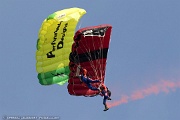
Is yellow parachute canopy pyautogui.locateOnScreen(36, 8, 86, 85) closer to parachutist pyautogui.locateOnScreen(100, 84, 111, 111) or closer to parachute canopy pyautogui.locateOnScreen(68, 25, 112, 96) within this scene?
parachute canopy pyautogui.locateOnScreen(68, 25, 112, 96)

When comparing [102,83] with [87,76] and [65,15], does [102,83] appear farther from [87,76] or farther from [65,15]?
[65,15]

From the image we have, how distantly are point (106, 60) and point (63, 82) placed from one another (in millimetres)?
2829

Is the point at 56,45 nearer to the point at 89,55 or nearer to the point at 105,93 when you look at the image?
the point at 89,55

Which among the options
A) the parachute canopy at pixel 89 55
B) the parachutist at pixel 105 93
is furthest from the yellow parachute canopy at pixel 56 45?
the parachutist at pixel 105 93

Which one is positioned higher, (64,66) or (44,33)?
(44,33)

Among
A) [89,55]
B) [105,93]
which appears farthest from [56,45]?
[105,93]

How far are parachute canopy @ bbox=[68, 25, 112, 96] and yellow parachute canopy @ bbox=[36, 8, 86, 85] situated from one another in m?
1.76

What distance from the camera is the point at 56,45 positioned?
37.0 meters

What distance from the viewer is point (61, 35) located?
36.9 metres

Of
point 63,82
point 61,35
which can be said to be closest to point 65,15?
point 61,35

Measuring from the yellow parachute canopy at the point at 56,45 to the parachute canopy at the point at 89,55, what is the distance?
176 centimetres

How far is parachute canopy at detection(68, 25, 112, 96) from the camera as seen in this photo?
34938mm

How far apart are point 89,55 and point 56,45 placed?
211 cm

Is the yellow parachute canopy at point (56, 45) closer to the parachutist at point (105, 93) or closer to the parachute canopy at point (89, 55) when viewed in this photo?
the parachute canopy at point (89, 55)
